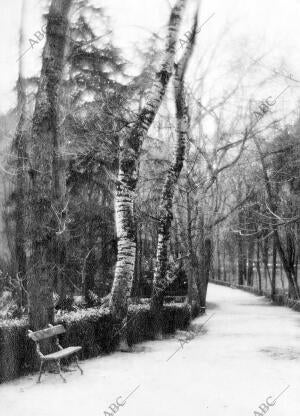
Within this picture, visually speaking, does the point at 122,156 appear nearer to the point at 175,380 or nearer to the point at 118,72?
the point at 175,380

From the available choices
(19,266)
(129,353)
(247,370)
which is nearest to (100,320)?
(129,353)

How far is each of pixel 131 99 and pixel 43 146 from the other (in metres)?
9.68

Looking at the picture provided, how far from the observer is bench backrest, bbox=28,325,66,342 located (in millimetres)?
8117

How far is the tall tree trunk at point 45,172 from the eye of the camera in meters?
9.21

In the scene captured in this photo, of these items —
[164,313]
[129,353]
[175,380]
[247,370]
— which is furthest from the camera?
Answer: [164,313]

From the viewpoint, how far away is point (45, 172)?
367 inches

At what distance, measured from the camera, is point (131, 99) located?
18.5m

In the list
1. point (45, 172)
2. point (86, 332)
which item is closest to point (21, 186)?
point (45, 172)

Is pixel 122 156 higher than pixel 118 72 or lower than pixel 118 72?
lower

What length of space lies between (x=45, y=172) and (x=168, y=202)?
215 inches

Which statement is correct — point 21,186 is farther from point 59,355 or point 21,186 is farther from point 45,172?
point 59,355

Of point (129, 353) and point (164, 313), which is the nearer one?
point (129, 353)

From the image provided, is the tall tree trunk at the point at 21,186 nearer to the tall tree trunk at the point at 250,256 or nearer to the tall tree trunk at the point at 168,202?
the tall tree trunk at the point at 168,202

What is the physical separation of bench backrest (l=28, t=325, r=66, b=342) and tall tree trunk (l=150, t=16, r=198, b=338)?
468cm
